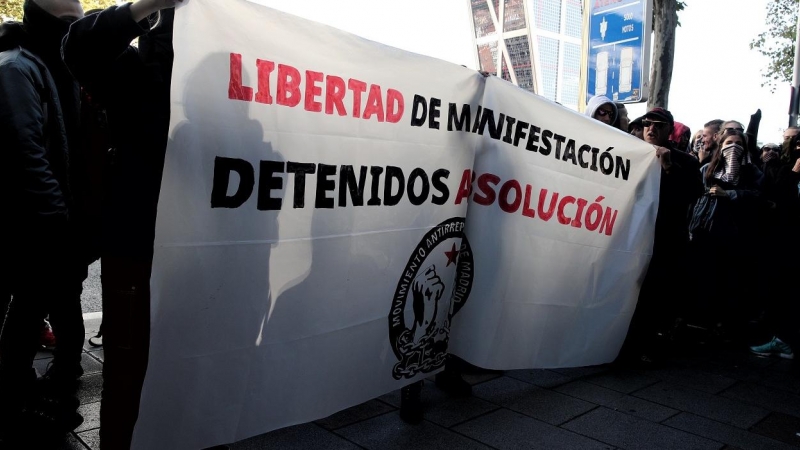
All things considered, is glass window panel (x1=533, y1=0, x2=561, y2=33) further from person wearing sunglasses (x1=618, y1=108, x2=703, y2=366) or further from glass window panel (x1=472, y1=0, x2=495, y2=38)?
person wearing sunglasses (x1=618, y1=108, x2=703, y2=366)

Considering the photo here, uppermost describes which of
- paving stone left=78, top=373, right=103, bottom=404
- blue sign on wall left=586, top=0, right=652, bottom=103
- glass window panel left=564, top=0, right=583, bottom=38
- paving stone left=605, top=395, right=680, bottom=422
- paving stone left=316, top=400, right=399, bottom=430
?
glass window panel left=564, top=0, right=583, bottom=38

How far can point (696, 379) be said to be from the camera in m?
4.16

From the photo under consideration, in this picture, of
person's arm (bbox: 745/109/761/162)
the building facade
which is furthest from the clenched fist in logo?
the building facade

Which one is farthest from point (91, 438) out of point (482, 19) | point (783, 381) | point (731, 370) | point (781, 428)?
A: point (482, 19)

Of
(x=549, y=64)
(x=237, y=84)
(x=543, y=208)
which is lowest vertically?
(x=543, y=208)

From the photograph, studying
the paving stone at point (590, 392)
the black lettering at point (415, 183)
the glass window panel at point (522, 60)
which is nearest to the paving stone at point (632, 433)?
the paving stone at point (590, 392)

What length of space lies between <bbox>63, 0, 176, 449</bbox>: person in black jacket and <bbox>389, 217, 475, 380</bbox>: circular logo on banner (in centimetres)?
115

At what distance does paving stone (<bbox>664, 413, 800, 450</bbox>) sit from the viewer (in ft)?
10.2

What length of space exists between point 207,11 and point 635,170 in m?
2.82

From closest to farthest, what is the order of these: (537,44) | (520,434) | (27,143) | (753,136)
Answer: (27,143)
(520,434)
(753,136)
(537,44)

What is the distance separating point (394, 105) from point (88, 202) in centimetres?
153

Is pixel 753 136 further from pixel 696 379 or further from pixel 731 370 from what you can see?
pixel 696 379

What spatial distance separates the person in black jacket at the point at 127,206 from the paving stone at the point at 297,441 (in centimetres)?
79

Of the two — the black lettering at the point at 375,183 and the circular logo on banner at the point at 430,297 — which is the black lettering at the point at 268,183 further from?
the circular logo on banner at the point at 430,297
